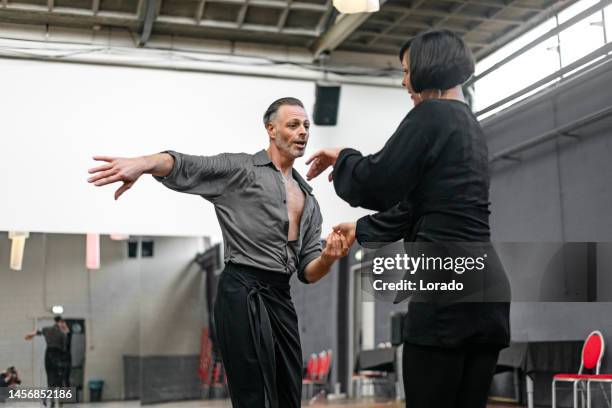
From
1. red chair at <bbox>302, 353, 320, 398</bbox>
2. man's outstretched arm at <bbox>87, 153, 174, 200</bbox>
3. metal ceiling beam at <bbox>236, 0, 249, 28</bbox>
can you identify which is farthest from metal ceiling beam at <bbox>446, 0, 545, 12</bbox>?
man's outstretched arm at <bbox>87, 153, 174, 200</bbox>

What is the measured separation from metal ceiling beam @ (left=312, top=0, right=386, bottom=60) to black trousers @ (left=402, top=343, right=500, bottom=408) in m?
6.65

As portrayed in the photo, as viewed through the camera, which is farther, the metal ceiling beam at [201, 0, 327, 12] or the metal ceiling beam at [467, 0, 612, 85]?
the metal ceiling beam at [201, 0, 327, 12]

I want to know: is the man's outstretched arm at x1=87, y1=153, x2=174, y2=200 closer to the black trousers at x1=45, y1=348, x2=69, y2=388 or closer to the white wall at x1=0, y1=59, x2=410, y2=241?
the white wall at x1=0, y1=59, x2=410, y2=241

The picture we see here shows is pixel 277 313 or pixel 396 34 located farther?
pixel 396 34

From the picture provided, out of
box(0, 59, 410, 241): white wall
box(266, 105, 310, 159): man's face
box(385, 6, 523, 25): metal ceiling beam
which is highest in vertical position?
box(385, 6, 523, 25): metal ceiling beam

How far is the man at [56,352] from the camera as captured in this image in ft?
26.9

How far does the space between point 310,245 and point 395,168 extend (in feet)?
4.41

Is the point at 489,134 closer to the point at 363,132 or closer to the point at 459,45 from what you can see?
the point at 363,132

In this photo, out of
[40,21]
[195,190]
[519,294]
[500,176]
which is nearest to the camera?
[195,190]

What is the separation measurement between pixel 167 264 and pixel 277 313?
616cm

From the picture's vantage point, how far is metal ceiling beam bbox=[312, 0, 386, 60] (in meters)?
8.31

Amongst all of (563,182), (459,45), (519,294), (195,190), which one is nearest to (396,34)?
(563,182)

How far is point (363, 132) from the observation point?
30.2ft

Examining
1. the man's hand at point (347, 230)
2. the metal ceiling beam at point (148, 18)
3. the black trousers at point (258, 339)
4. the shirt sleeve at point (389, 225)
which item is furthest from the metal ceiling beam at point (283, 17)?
the shirt sleeve at point (389, 225)
